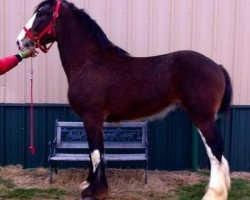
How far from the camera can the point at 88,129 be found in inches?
179

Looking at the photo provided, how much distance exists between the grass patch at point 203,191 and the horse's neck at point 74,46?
2.02 meters

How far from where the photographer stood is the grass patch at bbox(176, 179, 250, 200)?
15.9 feet

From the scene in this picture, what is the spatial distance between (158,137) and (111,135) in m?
0.78

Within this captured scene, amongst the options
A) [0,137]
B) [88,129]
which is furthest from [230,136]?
[0,137]

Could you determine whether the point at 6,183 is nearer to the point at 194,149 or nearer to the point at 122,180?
the point at 122,180

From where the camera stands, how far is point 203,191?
505 centimetres

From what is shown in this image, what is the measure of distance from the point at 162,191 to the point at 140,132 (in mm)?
1010

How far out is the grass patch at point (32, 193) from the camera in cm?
483

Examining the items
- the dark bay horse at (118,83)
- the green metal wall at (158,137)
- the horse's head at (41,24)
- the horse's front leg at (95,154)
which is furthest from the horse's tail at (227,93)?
the horse's head at (41,24)

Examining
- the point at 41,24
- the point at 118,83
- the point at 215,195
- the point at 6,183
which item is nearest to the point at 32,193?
the point at 6,183

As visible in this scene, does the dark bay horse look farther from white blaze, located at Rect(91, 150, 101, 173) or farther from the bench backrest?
the bench backrest

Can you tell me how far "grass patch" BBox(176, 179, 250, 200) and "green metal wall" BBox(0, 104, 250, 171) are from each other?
0.65m

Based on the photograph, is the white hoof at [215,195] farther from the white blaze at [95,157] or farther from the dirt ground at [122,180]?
the white blaze at [95,157]

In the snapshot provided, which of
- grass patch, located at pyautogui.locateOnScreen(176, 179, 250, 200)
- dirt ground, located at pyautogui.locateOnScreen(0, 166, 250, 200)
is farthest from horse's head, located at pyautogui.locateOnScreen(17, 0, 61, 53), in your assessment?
grass patch, located at pyautogui.locateOnScreen(176, 179, 250, 200)
